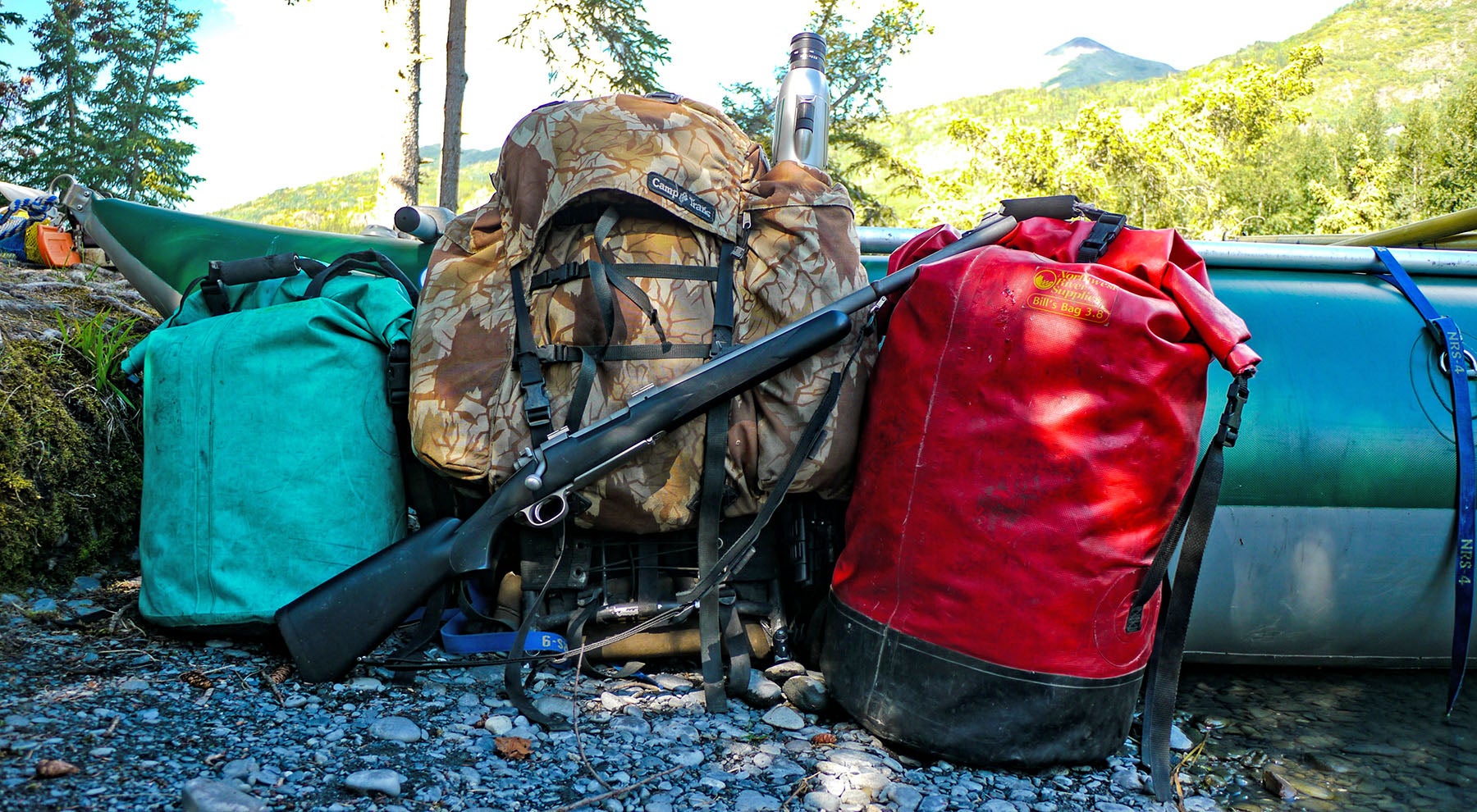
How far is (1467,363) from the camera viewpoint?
3.11 metres

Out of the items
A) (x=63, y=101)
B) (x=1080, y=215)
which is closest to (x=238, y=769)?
(x=1080, y=215)

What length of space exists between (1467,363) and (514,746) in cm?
330

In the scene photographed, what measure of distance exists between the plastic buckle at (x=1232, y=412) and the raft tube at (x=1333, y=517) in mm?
806

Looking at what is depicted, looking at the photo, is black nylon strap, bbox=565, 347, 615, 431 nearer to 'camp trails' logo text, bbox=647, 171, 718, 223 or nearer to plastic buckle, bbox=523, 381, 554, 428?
plastic buckle, bbox=523, 381, 554, 428

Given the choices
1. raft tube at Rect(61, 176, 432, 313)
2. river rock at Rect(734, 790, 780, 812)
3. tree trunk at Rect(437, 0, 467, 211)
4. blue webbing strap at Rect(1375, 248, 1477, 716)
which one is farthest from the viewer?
tree trunk at Rect(437, 0, 467, 211)

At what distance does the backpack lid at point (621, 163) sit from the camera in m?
2.70

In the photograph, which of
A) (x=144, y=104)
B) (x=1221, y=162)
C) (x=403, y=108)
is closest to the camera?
(x=403, y=108)

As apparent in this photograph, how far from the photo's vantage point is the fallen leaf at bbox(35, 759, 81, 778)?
6.12 ft

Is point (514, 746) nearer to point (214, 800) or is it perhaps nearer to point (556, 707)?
point (556, 707)

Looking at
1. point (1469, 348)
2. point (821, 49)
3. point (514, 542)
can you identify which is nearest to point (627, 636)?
point (514, 542)

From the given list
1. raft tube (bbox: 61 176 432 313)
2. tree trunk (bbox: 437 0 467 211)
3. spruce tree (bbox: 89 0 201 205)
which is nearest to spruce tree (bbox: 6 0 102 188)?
spruce tree (bbox: 89 0 201 205)

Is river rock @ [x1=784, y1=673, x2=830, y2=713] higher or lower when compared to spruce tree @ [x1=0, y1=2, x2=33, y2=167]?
lower

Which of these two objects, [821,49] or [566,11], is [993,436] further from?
[566,11]

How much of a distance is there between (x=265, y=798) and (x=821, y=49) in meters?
3.24
